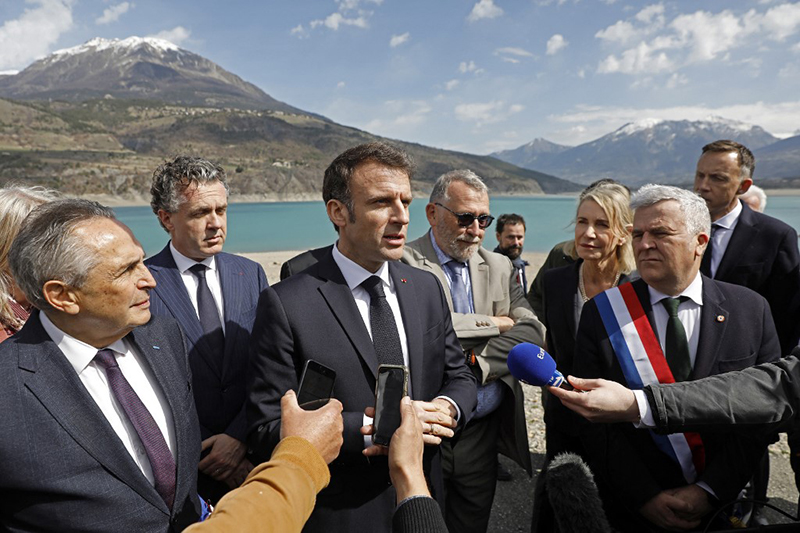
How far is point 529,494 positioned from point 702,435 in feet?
8.43

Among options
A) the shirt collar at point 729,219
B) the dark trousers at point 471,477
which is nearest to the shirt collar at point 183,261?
the dark trousers at point 471,477

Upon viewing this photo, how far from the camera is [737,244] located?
398 cm

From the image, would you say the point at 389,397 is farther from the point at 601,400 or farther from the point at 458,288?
the point at 458,288

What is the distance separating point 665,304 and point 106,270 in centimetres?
274

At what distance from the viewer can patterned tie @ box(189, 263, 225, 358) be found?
2.91 meters

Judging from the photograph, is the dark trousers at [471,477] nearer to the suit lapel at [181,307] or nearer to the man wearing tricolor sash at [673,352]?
the man wearing tricolor sash at [673,352]

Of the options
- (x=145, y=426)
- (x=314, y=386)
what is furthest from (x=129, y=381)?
(x=314, y=386)

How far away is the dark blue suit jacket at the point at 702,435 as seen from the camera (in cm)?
243

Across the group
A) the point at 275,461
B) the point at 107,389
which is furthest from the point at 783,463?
the point at 107,389

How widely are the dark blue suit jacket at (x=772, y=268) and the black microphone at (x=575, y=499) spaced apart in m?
2.58

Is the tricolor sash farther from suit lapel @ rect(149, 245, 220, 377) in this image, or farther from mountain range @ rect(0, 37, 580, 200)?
mountain range @ rect(0, 37, 580, 200)

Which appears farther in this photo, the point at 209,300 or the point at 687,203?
the point at 209,300

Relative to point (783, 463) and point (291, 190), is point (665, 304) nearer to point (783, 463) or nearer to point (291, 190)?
point (783, 463)

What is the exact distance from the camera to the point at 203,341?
286 cm
